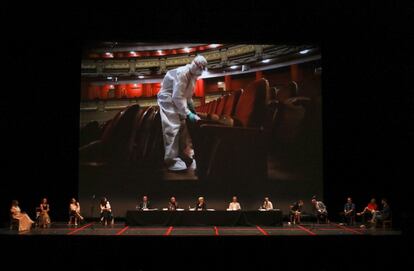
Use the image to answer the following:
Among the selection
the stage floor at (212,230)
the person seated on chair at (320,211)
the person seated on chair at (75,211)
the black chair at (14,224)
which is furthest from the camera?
the person seated on chair at (320,211)

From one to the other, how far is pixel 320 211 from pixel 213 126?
3.66 m

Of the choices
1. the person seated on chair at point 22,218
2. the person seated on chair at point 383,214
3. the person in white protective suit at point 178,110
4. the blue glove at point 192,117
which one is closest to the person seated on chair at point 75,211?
the person seated on chair at point 22,218

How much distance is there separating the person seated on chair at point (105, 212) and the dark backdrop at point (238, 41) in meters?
1.32

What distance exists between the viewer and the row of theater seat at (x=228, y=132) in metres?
14.9

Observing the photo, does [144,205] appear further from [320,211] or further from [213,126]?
[320,211]

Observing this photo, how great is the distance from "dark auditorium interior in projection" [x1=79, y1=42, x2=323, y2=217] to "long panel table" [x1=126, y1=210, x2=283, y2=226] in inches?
56.2

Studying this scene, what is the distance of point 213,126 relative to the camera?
15.0 m

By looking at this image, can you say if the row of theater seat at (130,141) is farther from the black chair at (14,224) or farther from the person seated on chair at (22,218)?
the black chair at (14,224)

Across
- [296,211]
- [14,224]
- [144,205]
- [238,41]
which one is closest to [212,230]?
[144,205]

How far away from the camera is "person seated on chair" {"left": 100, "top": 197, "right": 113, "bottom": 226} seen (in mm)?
13711

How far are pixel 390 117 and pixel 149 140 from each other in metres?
6.54

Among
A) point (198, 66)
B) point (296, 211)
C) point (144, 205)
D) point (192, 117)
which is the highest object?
point (198, 66)
